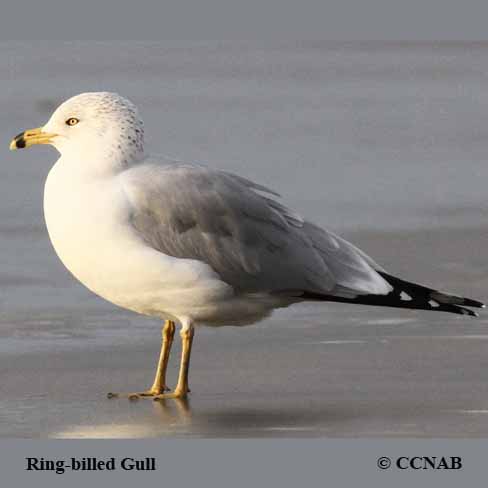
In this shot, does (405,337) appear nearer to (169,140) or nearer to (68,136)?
(68,136)

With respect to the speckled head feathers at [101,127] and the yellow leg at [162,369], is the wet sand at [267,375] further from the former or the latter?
the speckled head feathers at [101,127]

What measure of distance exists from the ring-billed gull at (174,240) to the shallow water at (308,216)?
1.21 feet

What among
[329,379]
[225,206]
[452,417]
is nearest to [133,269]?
[225,206]

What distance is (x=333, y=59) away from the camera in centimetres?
2184

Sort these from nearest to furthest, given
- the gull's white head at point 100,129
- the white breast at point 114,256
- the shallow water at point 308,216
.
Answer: the shallow water at point 308,216 < the white breast at point 114,256 < the gull's white head at point 100,129

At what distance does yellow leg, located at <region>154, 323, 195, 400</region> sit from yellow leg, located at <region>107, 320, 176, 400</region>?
0.16 ft

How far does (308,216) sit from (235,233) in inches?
172

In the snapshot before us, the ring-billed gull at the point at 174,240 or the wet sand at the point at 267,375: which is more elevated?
the ring-billed gull at the point at 174,240

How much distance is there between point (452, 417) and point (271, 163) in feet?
24.0

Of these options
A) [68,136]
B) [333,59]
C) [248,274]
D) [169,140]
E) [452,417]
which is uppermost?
[333,59]

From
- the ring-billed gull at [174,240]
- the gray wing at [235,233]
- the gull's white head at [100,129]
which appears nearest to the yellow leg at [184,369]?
the ring-billed gull at [174,240]

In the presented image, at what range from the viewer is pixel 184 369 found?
7871 mm

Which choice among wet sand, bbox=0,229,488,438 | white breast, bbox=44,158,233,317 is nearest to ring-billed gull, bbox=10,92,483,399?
white breast, bbox=44,158,233,317

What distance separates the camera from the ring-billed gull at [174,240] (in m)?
7.76
